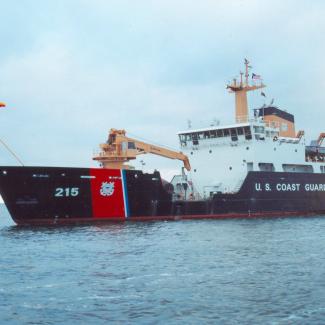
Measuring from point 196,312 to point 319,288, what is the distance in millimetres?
3729

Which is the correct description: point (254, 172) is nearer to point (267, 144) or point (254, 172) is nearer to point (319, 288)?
point (267, 144)

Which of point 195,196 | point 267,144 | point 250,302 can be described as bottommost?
point 250,302

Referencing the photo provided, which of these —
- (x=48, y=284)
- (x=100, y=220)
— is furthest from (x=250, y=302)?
(x=100, y=220)

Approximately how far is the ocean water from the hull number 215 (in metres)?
5.28

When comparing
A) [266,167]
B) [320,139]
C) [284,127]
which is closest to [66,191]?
[266,167]

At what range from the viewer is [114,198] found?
31.5 metres

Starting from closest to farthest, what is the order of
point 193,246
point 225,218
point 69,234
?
point 193,246, point 69,234, point 225,218

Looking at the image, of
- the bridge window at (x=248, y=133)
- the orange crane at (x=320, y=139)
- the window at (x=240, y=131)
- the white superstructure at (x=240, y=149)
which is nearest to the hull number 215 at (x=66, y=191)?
the white superstructure at (x=240, y=149)

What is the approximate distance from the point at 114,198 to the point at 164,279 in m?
17.4

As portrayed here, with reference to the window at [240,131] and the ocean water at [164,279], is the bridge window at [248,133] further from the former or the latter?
the ocean water at [164,279]

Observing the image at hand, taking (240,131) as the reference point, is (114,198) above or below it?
below

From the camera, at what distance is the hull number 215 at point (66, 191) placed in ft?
98.2

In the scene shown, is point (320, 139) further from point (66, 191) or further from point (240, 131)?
point (66, 191)

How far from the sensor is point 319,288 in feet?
42.3
